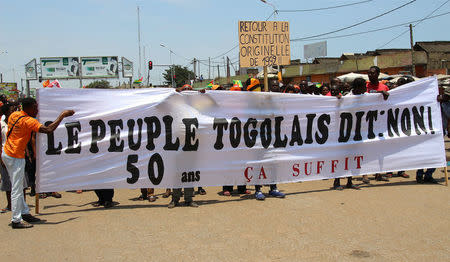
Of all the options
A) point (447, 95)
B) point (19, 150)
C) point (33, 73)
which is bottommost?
point (19, 150)

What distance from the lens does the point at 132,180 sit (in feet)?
19.6

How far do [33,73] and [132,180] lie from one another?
156 feet

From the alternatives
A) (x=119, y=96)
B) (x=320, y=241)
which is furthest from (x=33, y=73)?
(x=320, y=241)

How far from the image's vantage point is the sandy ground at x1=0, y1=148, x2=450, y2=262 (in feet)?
13.4

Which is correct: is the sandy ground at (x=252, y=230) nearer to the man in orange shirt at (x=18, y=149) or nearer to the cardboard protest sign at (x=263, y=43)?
the man in orange shirt at (x=18, y=149)

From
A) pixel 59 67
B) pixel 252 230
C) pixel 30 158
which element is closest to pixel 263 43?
pixel 252 230

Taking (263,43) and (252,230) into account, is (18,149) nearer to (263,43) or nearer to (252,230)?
(252,230)

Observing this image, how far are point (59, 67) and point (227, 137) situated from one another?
1922 inches

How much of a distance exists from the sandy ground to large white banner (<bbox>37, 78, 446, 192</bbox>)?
1.58 feet

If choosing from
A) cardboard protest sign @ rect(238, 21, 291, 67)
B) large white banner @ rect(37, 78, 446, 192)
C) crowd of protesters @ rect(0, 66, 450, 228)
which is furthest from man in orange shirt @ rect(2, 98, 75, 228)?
cardboard protest sign @ rect(238, 21, 291, 67)

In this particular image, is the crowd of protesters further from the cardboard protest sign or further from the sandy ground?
the cardboard protest sign

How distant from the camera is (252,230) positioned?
15.7 feet

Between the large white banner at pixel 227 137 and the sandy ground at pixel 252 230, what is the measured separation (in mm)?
483

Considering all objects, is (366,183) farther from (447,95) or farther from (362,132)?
(447,95)
